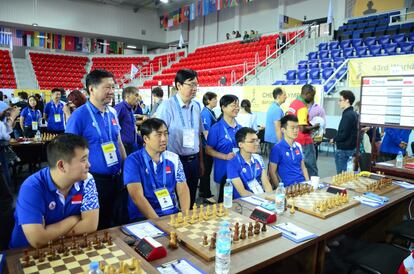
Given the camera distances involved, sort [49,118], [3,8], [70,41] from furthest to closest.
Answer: [70,41] < [3,8] < [49,118]

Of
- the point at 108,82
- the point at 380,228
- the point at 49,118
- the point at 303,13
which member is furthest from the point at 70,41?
the point at 380,228

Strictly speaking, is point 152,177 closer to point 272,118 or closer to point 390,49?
point 272,118

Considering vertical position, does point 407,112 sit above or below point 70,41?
below

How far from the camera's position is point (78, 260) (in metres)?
1.42

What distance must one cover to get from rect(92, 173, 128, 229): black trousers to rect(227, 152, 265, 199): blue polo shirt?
3.10 feet

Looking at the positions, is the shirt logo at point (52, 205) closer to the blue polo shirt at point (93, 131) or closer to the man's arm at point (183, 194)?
the blue polo shirt at point (93, 131)

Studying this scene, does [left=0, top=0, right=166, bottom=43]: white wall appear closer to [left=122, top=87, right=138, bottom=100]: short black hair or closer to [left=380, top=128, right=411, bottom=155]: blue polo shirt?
[left=122, top=87, right=138, bottom=100]: short black hair

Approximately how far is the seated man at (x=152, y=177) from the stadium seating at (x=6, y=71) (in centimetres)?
1640

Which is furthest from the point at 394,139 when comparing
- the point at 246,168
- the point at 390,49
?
the point at 390,49

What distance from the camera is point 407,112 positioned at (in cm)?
325

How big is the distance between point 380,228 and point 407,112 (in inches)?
48.2

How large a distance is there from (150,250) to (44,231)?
591mm

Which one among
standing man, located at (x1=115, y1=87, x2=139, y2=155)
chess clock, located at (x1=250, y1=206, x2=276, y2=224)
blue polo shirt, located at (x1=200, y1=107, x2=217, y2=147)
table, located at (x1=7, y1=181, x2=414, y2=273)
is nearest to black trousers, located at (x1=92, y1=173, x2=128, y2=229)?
table, located at (x1=7, y1=181, x2=414, y2=273)

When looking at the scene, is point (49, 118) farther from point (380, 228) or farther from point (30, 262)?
point (380, 228)
